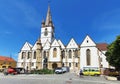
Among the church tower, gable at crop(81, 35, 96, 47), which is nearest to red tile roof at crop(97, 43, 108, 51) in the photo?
gable at crop(81, 35, 96, 47)

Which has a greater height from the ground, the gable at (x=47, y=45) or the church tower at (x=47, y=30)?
the church tower at (x=47, y=30)

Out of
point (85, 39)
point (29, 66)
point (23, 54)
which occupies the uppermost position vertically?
point (85, 39)

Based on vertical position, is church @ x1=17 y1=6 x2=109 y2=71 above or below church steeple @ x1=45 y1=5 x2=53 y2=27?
below

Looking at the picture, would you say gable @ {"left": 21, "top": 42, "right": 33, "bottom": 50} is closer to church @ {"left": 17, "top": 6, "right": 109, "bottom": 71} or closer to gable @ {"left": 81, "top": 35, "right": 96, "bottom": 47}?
church @ {"left": 17, "top": 6, "right": 109, "bottom": 71}

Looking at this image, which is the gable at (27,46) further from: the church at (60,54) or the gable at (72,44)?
the gable at (72,44)

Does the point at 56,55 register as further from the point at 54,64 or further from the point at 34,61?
the point at 34,61

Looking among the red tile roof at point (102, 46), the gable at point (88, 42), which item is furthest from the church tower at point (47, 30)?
the red tile roof at point (102, 46)

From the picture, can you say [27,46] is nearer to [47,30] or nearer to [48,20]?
[47,30]

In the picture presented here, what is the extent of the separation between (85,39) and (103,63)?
10.3 metres

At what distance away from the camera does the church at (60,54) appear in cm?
6419

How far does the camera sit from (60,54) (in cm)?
6812

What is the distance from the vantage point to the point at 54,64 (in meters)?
67.9

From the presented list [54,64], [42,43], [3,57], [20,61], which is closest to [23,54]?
[20,61]

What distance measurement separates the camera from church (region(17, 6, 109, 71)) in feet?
211
